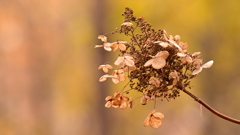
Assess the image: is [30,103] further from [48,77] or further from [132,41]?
[132,41]

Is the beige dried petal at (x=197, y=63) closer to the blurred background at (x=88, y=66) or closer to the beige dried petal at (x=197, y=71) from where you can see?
the beige dried petal at (x=197, y=71)

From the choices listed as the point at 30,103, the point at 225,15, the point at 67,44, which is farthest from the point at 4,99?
the point at 225,15

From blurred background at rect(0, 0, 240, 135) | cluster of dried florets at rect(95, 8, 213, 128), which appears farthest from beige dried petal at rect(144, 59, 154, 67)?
blurred background at rect(0, 0, 240, 135)

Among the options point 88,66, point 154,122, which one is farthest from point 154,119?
point 88,66

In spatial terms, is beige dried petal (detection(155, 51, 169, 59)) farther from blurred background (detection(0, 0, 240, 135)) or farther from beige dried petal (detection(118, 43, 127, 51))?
blurred background (detection(0, 0, 240, 135))

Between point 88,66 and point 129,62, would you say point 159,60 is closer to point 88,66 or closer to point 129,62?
point 129,62

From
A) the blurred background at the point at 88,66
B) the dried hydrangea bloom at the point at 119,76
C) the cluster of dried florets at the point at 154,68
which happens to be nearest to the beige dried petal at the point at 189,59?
the cluster of dried florets at the point at 154,68
